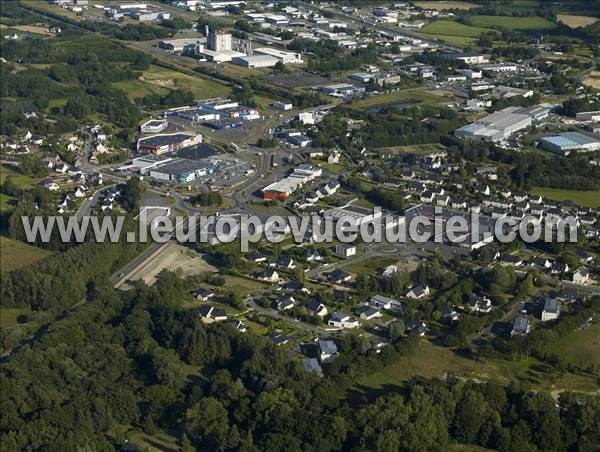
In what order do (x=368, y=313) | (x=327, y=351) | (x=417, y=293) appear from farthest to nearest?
1. (x=417, y=293)
2. (x=368, y=313)
3. (x=327, y=351)

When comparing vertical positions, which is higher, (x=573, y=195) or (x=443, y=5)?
(x=443, y=5)

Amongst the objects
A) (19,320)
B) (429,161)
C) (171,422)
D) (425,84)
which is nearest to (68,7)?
(425,84)

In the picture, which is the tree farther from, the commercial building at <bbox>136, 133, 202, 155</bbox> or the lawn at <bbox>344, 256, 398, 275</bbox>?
the commercial building at <bbox>136, 133, 202, 155</bbox>

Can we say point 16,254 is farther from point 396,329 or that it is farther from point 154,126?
point 154,126

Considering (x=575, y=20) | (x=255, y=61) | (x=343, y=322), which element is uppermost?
(x=575, y=20)

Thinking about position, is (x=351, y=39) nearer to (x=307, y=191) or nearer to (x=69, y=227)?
(x=307, y=191)

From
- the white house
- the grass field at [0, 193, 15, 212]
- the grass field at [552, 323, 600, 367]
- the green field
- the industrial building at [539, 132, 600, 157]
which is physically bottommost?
the grass field at [0, 193, 15, 212]

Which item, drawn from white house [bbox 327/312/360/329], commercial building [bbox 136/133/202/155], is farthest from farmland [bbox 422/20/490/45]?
white house [bbox 327/312/360/329]

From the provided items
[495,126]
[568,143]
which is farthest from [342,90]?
[568,143]
